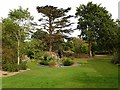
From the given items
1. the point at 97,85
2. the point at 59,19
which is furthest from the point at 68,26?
the point at 97,85

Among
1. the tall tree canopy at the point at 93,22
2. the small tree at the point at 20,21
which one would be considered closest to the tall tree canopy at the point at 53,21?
the tall tree canopy at the point at 93,22

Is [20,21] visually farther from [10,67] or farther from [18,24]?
[10,67]

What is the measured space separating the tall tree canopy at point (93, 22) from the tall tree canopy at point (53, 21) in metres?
4.03

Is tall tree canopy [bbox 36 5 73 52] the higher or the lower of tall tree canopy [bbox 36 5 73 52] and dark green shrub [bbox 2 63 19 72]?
the higher

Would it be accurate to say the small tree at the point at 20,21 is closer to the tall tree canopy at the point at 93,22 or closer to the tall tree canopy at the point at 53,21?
the tall tree canopy at the point at 53,21

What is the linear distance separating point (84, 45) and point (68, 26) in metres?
5.92

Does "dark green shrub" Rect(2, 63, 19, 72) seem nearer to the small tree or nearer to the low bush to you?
the low bush

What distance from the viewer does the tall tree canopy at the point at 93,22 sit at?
4091 cm

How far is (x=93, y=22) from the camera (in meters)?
41.9

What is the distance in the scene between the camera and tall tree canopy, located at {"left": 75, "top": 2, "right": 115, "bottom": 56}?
4091 cm

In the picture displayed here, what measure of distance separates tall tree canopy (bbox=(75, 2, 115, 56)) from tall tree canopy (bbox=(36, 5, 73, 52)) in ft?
13.2

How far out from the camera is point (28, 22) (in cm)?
2180

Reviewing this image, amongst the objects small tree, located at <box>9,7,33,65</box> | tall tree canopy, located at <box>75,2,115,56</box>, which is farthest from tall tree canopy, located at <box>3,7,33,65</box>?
tall tree canopy, located at <box>75,2,115,56</box>

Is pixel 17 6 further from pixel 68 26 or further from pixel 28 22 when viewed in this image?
pixel 68 26
